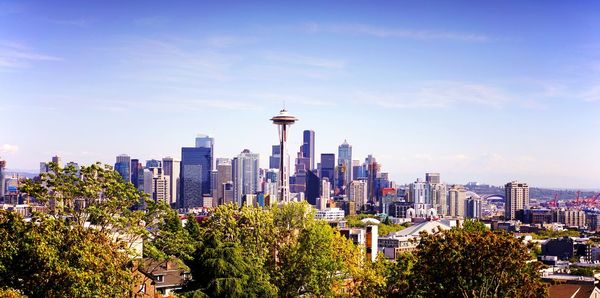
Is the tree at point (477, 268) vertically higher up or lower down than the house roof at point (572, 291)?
higher up

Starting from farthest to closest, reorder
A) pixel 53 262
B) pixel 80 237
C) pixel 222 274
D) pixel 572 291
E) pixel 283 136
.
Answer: pixel 283 136
pixel 572 291
pixel 222 274
pixel 80 237
pixel 53 262

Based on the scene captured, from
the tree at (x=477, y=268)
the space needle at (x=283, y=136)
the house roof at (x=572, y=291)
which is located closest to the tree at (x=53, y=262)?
the tree at (x=477, y=268)

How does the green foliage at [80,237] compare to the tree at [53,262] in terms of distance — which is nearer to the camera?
the tree at [53,262]

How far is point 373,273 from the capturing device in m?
35.4

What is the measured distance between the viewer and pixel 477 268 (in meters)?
26.6

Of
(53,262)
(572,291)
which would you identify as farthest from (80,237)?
(572,291)

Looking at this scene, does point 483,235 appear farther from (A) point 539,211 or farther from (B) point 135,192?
(A) point 539,211

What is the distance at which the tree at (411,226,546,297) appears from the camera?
2630 centimetres

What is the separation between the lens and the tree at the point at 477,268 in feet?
86.3

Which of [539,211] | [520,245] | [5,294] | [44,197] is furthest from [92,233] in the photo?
[539,211]

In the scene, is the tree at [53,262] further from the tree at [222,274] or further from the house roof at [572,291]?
the house roof at [572,291]

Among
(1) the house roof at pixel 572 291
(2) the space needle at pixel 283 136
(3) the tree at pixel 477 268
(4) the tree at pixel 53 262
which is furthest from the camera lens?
(2) the space needle at pixel 283 136

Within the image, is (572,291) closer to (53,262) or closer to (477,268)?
(477,268)

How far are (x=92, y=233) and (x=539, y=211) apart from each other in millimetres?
167579
